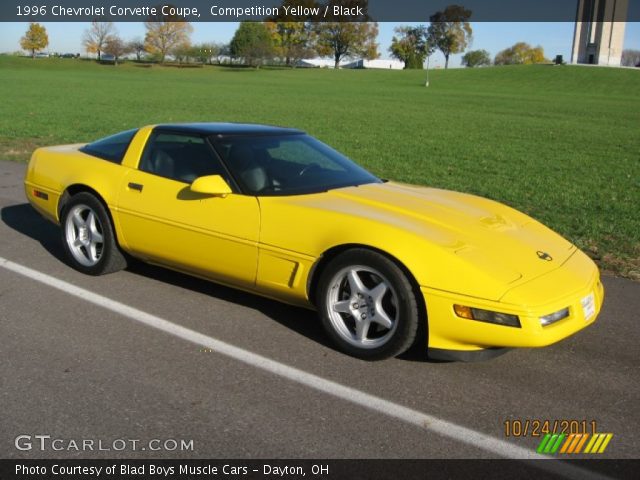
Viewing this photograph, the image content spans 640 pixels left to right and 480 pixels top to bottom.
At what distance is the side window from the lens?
4711 mm

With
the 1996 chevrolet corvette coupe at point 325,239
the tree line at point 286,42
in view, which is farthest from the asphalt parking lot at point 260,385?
the tree line at point 286,42

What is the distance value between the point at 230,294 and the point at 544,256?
88.5 inches

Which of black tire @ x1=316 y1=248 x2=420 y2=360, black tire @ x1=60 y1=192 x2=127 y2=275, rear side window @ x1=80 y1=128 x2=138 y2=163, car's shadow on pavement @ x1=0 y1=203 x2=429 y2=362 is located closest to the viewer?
black tire @ x1=316 y1=248 x2=420 y2=360

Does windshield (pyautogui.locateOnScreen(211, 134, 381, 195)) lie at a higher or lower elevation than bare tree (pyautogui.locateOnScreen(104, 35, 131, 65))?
lower

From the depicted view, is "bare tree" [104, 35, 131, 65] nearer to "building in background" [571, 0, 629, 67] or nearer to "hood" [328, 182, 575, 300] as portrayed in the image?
"building in background" [571, 0, 629, 67]

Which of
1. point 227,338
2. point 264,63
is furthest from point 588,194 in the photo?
point 264,63

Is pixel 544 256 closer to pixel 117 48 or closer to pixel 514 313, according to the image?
pixel 514 313

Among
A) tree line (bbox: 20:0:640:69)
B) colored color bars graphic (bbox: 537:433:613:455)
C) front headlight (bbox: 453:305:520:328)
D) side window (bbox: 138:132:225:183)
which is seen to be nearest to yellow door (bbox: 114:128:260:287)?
side window (bbox: 138:132:225:183)

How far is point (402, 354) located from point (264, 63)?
110129 millimetres

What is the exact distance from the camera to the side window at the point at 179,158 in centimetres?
471

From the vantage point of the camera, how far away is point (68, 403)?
10.7ft

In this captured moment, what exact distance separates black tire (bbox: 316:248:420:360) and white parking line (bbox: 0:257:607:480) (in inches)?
14.8

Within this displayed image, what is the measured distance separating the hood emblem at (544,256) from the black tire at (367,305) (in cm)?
89
